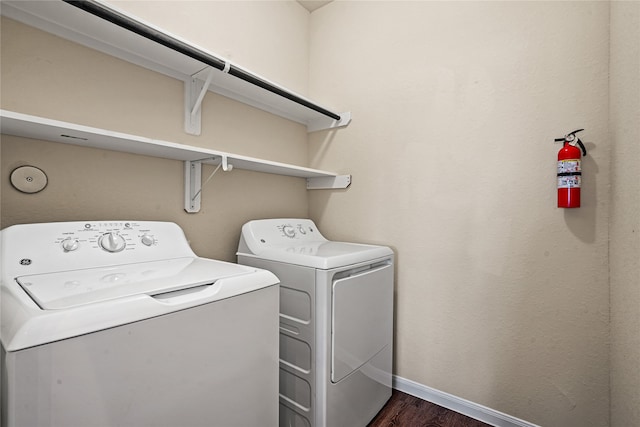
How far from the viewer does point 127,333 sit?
69 cm

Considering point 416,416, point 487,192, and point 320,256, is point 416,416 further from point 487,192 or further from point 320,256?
point 487,192

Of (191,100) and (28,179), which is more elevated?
(191,100)

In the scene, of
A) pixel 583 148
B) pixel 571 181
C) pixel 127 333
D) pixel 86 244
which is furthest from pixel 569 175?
pixel 86 244

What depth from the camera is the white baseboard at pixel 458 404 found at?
1.48 metres

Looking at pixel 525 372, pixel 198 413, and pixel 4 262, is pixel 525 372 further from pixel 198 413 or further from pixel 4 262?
pixel 4 262

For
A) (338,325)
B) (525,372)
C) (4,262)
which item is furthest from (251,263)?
(525,372)

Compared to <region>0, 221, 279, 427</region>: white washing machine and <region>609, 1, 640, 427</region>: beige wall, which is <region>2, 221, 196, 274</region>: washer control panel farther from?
<region>609, 1, 640, 427</region>: beige wall

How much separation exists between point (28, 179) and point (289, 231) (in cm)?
117

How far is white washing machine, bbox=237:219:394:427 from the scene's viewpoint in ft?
4.18

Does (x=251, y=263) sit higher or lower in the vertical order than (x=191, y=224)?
lower

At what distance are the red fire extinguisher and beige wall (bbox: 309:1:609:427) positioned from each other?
80mm

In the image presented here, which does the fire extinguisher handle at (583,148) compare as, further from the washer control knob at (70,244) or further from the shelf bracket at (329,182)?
the washer control knob at (70,244)

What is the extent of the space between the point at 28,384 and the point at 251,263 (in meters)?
1.02

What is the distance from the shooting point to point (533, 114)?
1.41m
